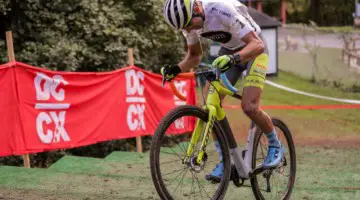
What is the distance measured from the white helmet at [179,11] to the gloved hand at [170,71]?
39 centimetres

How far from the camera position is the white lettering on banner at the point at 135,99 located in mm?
10234

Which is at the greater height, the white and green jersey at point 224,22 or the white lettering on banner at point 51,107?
the white and green jersey at point 224,22

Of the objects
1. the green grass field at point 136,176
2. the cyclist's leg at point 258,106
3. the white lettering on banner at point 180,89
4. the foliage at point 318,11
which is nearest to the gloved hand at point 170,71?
the cyclist's leg at point 258,106

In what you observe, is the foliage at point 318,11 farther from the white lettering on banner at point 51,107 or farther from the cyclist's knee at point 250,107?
the cyclist's knee at point 250,107

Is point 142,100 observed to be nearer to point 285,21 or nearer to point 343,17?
point 343,17

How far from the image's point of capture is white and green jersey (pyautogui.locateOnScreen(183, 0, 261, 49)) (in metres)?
4.89

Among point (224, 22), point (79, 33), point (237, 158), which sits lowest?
point (237, 158)

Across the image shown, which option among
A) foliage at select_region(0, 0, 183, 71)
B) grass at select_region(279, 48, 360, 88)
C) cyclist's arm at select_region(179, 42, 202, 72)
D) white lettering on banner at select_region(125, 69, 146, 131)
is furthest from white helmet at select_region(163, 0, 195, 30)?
grass at select_region(279, 48, 360, 88)

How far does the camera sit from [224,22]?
194 inches

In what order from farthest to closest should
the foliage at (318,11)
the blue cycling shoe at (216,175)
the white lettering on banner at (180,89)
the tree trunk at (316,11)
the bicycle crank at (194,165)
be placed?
1. the tree trunk at (316,11)
2. the foliage at (318,11)
3. the white lettering on banner at (180,89)
4. the blue cycling shoe at (216,175)
5. the bicycle crank at (194,165)

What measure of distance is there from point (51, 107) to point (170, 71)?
395 cm

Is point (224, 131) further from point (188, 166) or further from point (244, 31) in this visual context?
point (244, 31)

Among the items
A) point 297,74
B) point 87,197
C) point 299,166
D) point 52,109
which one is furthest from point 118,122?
point 297,74

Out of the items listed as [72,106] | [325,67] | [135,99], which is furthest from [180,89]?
[325,67]
